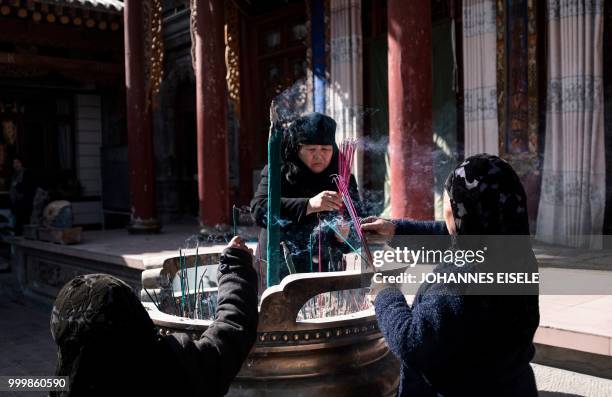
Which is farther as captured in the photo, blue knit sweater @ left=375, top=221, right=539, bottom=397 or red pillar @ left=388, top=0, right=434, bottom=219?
red pillar @ left=388, top=0, right=434, bottom=219

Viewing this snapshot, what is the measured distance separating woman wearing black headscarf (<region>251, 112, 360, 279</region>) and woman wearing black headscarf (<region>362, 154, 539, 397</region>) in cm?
84

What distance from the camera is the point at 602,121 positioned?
18.8 ft

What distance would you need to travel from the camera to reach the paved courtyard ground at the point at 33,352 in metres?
2.88

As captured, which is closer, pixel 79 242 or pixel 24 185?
pixel 79 242

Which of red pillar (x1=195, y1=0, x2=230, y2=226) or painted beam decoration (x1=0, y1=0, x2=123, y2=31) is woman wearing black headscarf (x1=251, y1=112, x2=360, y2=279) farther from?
painted beam decoration (x1=0, y1=0, x2=123, y2=31)

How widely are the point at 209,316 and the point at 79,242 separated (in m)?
5.69

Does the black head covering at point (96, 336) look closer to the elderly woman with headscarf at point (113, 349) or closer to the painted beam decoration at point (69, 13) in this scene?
the elderly woman with headscarf at point (113, 349)

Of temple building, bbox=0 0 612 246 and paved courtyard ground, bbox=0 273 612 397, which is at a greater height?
temple building, bbox=0 0 612 246

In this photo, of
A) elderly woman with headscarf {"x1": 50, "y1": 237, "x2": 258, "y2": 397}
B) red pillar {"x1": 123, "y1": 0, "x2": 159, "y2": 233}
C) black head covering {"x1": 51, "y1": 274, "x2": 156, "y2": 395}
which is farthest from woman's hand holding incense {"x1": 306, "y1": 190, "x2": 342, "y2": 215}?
red pillar {"x1": 123, "y1": 0, "x2": 159, "y2": 233}

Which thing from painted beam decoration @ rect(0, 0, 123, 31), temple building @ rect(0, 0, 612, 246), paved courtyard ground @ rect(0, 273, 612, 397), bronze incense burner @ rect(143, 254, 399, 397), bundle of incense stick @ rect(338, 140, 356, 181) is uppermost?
painted beam decoration @ rect(0, 0, 123, 31)

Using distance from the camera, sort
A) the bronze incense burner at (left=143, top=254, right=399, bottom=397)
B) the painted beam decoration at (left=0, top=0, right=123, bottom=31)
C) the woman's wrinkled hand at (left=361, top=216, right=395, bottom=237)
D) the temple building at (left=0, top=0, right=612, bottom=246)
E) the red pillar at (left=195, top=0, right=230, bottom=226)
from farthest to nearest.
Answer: the painted beam decoration at (left=0, top=0, right=123, bottom=31) → the red pillar at (left=195, top=0, right=230, bottom=226) → the temple building at (left=0, top=0, right=612, bottom=246) → the woman's wrinkled hand at (left=361, top=216, right=395, bottom=237) → the bronze incense burner at (left=143, top=254, right=399, bottom=397)

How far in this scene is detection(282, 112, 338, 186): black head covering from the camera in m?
2.38

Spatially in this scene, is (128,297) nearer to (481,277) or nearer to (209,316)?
(481,277)

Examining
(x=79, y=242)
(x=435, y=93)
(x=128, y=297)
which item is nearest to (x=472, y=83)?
(x=435, y=93)
